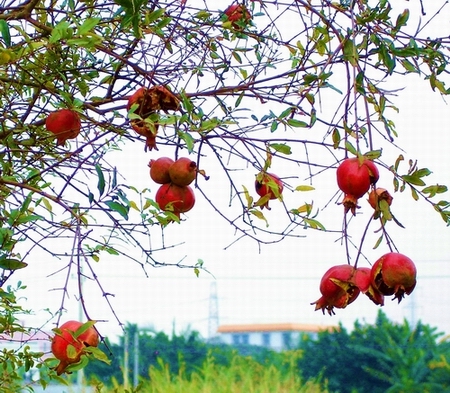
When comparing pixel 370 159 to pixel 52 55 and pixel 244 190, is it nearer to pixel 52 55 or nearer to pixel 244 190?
pixel 244 190

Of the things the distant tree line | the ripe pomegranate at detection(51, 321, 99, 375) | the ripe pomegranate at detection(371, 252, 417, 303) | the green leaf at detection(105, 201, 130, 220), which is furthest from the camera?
the distant tree line

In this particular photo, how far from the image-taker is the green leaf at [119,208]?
0.97m

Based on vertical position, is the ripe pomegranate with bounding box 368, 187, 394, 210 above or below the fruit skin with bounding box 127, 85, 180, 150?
below

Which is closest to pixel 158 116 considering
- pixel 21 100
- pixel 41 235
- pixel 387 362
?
pixel 41 235

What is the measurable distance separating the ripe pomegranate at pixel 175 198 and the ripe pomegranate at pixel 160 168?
Answer: 0.02m

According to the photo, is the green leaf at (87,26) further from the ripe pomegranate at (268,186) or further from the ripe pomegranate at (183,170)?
the ripe pomegranate at (268,186)

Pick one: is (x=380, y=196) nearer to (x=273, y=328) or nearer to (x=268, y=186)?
(x=268, y=186)

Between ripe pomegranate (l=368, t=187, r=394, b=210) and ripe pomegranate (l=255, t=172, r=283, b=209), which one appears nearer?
ripe pomegranate (l=368, t=187, r=394, b=210)

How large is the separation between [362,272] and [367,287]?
0.02 m

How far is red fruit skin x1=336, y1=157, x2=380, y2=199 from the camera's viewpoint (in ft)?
2.42

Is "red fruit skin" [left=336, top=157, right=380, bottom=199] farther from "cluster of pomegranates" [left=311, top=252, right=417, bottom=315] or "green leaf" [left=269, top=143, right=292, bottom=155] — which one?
"green leaf" [left=269, top=143, right=292, bottom=155]

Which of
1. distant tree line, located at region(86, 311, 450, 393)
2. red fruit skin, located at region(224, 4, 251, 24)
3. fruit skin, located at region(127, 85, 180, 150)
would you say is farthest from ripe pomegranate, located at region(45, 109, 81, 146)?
distant tree line, located at region(86, 311, 450, 393)

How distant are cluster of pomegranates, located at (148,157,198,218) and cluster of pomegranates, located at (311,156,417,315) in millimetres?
287

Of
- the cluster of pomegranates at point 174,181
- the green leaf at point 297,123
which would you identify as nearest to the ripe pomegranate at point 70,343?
the cluster of pomegranates at point 174,181
